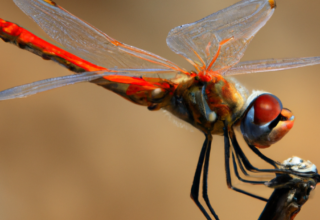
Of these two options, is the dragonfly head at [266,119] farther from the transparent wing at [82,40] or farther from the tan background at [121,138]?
the tan background at [121,138]

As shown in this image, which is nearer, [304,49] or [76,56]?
[76,56]

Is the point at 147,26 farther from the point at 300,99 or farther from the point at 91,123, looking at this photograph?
the point at 300,99

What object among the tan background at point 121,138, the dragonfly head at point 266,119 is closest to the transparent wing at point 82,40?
the dragonfly head at point 266,119

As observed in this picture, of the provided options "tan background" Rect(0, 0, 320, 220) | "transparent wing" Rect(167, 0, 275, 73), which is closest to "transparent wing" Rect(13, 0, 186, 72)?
"transparent wing" Rect(167, 0, 275, 73)

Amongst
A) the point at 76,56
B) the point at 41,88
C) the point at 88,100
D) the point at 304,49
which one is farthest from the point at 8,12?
the point at 304,49

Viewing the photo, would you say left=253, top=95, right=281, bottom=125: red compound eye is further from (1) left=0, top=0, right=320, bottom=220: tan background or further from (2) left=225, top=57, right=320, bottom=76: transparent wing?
(1) left=0, top=0, right=320, bottom=220: tan background
